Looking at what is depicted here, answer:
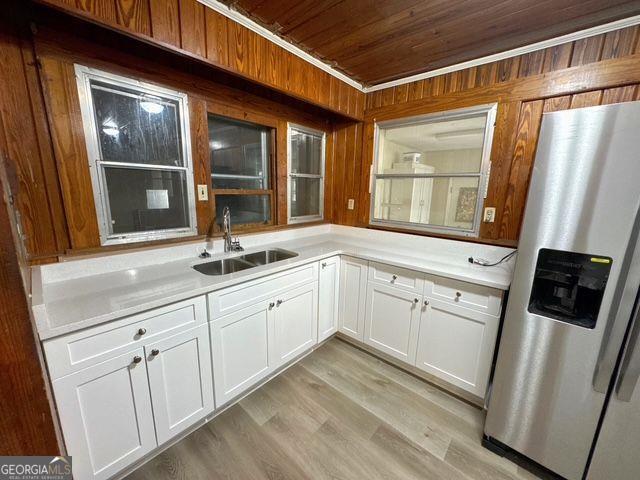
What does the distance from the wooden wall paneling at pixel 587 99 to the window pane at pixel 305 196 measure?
6.34 feet

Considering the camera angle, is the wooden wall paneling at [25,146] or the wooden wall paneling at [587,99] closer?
the wooden wall paneling at [25,146]

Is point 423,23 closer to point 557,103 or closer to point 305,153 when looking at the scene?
point 557,103

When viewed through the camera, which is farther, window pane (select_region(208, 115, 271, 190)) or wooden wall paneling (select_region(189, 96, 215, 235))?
window pane (select_region(208, 115, 271, 190))

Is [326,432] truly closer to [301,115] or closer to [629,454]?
[629,454]

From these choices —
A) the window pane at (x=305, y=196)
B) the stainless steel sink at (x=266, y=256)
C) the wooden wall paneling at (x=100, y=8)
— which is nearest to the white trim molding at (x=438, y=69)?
the wooden wall paneling at (x=100, y=8)

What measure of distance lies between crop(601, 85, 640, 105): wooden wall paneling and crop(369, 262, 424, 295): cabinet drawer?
1.46 meters

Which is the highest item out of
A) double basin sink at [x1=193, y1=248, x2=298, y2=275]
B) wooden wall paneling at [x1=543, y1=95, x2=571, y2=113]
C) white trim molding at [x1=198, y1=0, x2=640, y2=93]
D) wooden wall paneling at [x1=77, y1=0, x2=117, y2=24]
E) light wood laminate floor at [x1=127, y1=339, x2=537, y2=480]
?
white trim molding at [x1=198, y1=0, x2=640, y2=93]

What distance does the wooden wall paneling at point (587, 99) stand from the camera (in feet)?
4.91

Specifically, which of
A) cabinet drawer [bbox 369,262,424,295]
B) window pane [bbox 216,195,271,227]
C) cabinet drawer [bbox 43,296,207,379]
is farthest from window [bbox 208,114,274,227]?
cabinet drawer [bbox 369,262,424,295]

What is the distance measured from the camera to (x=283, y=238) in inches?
94.0

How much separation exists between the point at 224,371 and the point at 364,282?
1.19 meters

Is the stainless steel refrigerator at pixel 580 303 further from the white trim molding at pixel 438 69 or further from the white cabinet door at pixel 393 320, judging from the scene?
the white trim molding at pixel 438 69

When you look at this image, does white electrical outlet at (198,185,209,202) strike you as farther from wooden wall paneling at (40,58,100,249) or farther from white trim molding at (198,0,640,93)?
white trim molding at (198,0,640,93)

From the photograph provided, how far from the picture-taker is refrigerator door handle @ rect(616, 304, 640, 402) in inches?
39.9
